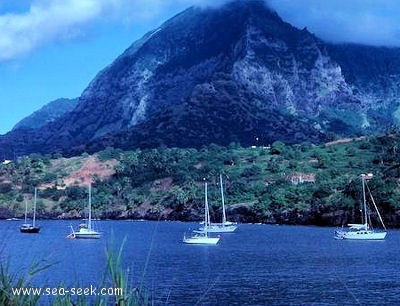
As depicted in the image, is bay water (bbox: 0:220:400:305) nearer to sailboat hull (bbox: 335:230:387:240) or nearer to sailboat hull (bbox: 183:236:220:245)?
sailboat hull (bbox: 183:236:220:245)

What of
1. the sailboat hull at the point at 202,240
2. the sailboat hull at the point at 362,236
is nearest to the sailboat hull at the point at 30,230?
the sailboat hull at the point at 202,240

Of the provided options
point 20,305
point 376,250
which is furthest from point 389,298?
point 20,305

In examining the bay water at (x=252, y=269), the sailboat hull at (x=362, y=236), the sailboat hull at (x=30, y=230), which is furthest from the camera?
the sailboat hull at (x=30, y=230)

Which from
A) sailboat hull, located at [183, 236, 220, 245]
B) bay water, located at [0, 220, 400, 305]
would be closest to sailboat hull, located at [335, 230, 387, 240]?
bay water, located at [0, 220, 400, 305]

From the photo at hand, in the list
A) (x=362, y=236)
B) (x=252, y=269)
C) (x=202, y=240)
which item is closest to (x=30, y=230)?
(x=202, y=240)

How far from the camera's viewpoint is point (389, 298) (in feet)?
188

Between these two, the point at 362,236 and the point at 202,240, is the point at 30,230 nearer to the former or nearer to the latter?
the point at 202,240

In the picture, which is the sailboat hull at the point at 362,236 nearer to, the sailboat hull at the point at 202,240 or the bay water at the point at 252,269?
the bay water at the point at 252,269

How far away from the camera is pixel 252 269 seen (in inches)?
3162

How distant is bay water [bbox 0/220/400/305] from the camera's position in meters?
58.4

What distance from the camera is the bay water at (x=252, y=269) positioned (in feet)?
192

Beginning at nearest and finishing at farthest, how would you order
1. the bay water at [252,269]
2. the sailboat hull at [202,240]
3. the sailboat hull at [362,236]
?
the bay water at [252,269] → the sailboat hull at [202,240] → the sailboat hull at [362,236]

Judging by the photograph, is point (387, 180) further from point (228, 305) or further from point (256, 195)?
point (228, 305)

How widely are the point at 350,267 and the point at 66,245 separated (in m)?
54.5
